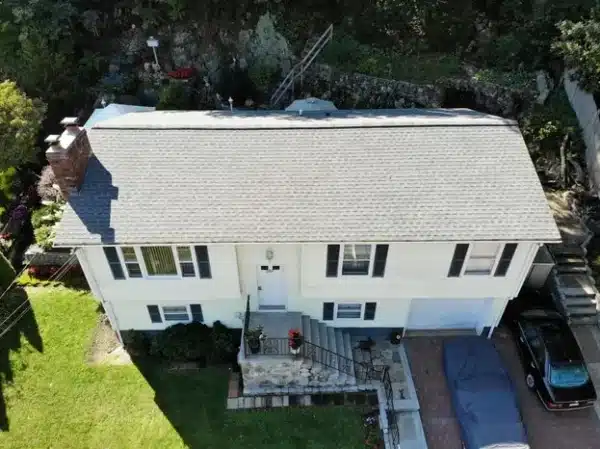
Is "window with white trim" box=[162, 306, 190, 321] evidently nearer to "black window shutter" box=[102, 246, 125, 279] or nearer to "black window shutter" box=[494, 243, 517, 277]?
"black window shutter" box=[102, 246, 125, 279]

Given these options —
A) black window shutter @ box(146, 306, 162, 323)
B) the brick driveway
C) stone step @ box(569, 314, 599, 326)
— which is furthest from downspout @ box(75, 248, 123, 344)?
stone step @ box(569, 314, 599, 326)

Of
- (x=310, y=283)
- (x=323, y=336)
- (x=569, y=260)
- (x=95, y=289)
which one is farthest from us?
(x=569, y=260)

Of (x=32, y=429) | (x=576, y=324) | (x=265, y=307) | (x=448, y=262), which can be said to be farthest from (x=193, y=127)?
(x=576, y=324)

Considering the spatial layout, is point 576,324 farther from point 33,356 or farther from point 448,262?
point 33,356

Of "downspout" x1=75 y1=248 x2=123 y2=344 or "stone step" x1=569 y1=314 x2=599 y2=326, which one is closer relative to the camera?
"downspout" x1=75 y1=248 x2=123 y2=344

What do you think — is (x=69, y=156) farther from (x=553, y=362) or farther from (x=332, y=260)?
(x=553, y=362)

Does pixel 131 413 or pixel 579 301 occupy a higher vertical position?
pixel 579 301

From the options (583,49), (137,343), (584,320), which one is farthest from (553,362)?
(137,343)
